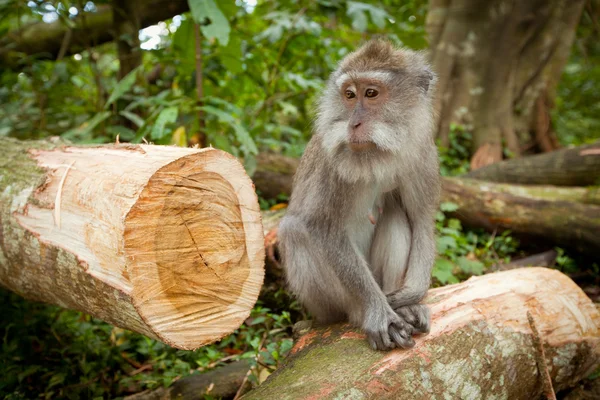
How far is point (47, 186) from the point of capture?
3.27 m

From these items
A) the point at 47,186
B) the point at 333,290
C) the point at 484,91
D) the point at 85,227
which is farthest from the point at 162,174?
the point at 484,91

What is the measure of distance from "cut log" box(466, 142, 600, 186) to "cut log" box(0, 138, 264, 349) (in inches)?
219

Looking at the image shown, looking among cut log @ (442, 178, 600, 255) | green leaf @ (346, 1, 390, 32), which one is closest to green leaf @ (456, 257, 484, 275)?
cut log @ (442, 178, 600, 255)

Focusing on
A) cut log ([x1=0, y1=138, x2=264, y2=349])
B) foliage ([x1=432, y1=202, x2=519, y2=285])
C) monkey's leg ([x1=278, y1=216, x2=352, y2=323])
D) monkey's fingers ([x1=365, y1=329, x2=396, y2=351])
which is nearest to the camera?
cut log ([x1=0, y1=138, x2=264, y2=349])

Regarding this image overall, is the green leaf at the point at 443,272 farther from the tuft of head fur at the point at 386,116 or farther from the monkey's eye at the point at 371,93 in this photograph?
the monkey's eye at the point at 371,93

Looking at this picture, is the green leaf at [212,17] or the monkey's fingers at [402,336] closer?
the monkey's fingers at [402,336]

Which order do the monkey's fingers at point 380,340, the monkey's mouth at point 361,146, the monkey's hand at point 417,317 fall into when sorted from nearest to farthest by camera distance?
the monkey's fingers at point 380,340
the monkey's hand at point 417,317
the monkey's mouth at point 361,146

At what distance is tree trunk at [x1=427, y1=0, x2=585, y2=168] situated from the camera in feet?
29.2

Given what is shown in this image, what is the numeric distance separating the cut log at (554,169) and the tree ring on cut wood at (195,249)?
546 centimetres

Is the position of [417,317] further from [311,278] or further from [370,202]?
[370,202]

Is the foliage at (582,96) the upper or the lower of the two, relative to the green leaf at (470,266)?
upper

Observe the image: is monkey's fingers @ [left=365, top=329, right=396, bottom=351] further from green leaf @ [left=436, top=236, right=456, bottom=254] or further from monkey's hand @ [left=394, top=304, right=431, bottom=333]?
green leaf @ [left=436, top=236, right=456, bottom=254]

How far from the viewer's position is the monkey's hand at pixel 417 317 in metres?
3.38

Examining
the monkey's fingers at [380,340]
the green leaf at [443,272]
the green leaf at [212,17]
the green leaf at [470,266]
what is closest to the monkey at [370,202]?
the monkey's fingers at [380,340]
